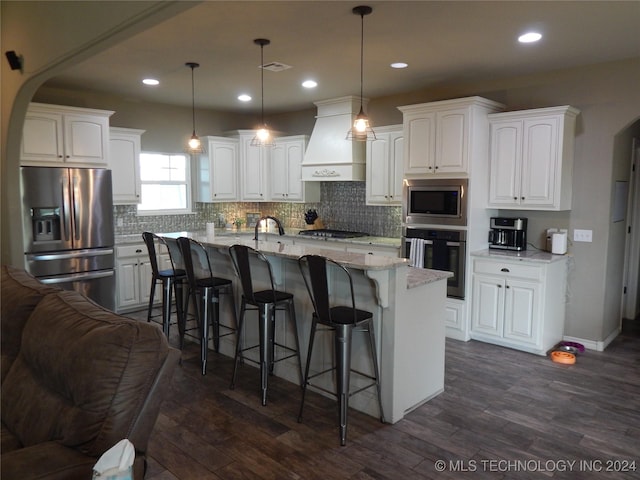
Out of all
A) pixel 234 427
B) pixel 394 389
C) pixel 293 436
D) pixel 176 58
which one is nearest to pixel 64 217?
pixel 176 58

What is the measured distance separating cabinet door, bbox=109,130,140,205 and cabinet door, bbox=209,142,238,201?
3.67 ft

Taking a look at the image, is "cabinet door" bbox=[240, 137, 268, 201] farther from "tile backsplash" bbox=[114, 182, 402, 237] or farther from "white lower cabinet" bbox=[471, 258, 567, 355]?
"white lower cabinet" bbox=[471, 258, 567, 355]

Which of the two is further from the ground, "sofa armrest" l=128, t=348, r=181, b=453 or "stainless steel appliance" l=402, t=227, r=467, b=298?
"stainless steel appliance" l=402, t=227, r=467, b=298

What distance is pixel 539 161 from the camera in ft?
15.2

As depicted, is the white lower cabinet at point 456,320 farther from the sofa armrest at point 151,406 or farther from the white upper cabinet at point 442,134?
the sofa armrest at point 151,406

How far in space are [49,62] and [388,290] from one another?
2.69 meters

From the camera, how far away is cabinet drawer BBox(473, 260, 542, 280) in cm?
447

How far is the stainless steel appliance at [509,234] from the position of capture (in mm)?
4922

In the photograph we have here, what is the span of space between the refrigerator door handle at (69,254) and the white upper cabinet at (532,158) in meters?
4.33

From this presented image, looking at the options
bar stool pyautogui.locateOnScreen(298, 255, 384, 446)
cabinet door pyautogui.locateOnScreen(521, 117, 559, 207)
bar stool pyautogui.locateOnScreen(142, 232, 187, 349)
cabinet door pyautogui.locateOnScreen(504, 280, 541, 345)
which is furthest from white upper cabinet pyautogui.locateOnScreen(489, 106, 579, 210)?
bar stool pyautogui.locateOnScreen(142, 232, 187, 349)

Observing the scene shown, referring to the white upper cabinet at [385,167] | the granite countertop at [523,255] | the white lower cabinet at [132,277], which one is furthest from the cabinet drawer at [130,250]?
the granite countertop at [523,255]

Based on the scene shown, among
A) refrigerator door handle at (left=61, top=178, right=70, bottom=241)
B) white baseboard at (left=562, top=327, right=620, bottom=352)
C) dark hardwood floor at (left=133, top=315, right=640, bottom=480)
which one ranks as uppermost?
refrigerator door handle at (left=61, top=178, right=70, bottom=241)

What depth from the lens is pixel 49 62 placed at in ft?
10.3

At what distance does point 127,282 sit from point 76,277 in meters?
0.76
